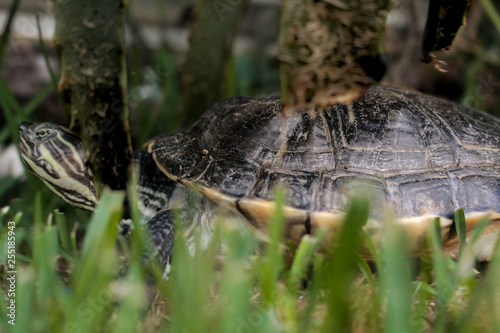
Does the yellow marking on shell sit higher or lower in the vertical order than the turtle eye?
lower

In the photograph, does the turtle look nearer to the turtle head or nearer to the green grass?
the turtle head

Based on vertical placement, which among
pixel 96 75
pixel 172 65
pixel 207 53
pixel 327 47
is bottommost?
pixel 172 65

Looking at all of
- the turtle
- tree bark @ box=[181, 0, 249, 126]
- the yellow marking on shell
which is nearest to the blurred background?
tree bark @ box=[181, 0, 249, 126]

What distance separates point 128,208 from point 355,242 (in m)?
1.10

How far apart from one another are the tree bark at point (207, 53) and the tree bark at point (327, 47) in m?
1.30

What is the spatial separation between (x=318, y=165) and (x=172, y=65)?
1.88 m

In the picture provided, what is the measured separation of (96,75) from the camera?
4.28ft

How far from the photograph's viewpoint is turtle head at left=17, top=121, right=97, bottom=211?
1.85 m

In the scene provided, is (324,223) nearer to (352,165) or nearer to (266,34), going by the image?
(352,165)

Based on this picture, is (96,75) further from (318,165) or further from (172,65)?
(172,65)

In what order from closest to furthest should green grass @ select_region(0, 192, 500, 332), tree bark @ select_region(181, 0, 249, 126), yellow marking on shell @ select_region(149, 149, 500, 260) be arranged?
green grass @ select_region(0, 192, 500, 332) → yellow marking on shell @ select_region(149, 149, 500, 260) → tree bark @ select_region(181, 0, 249, 126)

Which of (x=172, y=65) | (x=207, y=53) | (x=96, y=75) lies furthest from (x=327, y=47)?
(x=172, y=65)

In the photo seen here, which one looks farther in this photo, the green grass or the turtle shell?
the turtle shell

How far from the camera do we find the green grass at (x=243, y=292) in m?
0.81
